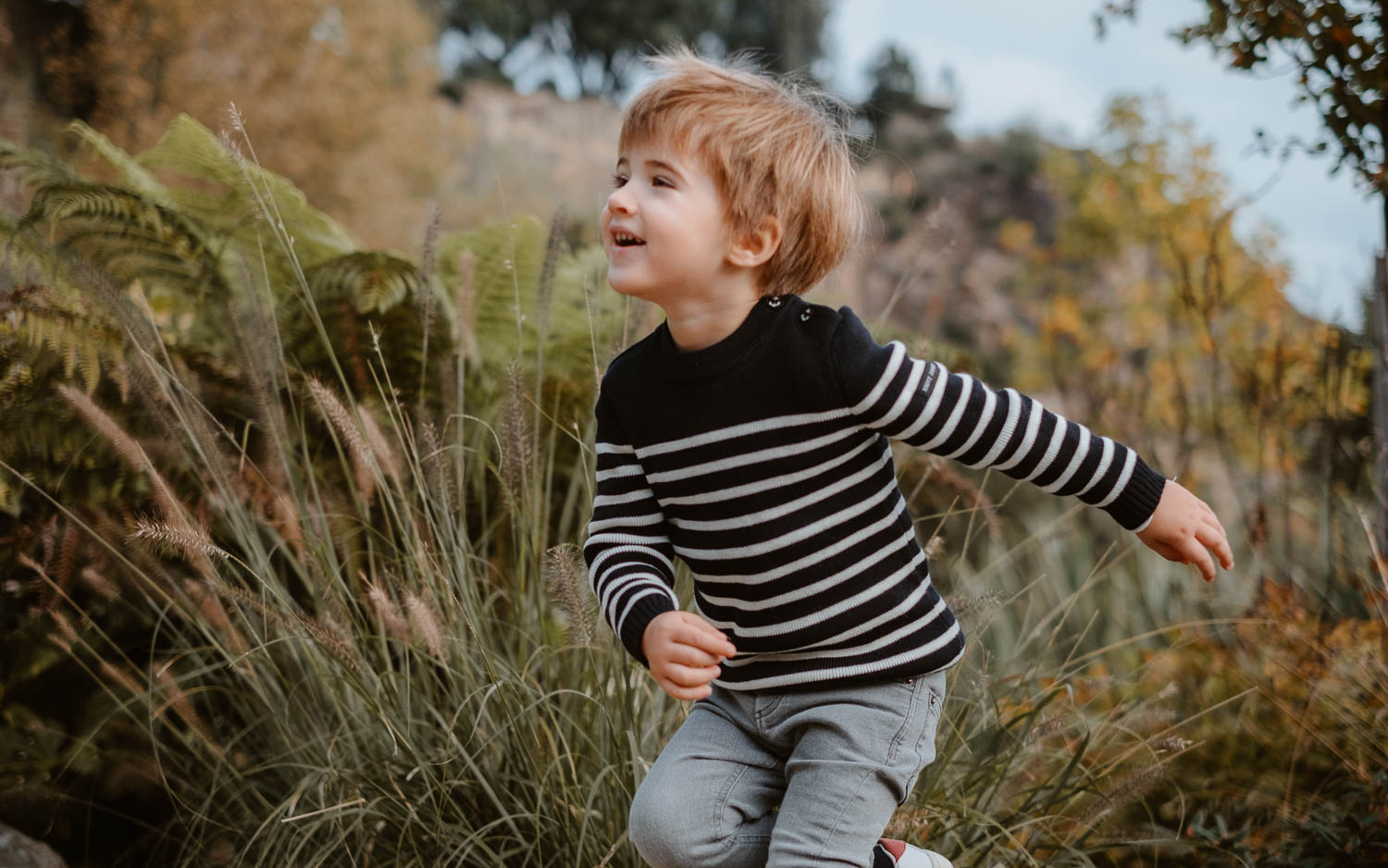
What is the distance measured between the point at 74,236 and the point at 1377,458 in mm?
3213

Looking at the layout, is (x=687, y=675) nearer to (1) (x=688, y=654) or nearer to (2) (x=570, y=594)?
(1) (x=688, y=654)

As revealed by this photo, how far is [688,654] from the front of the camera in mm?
1283

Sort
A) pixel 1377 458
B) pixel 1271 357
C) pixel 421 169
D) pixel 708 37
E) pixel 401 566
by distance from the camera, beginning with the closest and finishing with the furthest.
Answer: pixel 401 566 < pixel 1377 458 < pixel 1271 357 < pixel 421 169 < pixel 708 37

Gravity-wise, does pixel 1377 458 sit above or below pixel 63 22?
below

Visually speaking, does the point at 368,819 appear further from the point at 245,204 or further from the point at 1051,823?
the point at 245,204

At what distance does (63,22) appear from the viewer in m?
11.9

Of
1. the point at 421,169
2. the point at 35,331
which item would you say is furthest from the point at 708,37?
the point at 35,331

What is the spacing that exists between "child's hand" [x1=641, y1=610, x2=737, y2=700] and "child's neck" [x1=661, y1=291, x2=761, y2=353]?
397 millimetres

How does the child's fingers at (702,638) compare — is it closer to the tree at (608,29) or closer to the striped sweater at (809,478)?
the striped sweater at (809,478)

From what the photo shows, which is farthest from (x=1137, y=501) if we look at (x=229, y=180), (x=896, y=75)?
→ (x=896, y=75)

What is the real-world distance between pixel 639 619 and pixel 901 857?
1.76 feet

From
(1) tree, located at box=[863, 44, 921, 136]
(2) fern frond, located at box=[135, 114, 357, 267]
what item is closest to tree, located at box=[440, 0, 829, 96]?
(1) tree, located at box=[863, 44, 921, 136]

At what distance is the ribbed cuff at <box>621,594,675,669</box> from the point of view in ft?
4.50

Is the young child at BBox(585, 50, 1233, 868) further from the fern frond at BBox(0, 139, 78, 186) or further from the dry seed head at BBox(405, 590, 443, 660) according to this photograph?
the fern frond at BBox(0, 139, 78, 186)
